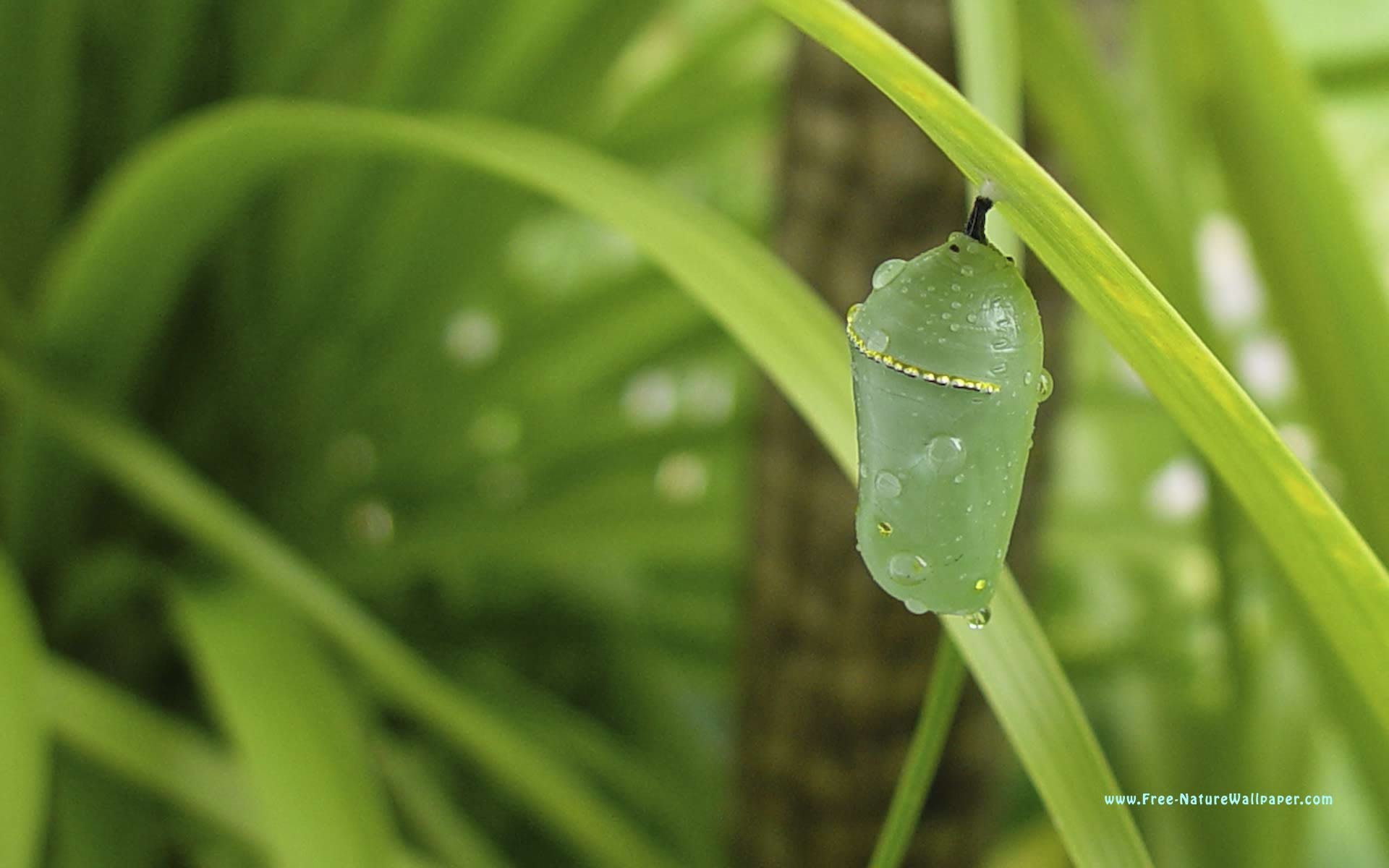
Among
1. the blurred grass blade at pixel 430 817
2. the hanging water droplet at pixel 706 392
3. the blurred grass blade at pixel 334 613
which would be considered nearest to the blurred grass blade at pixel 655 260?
the blurred grass blade at pixel 334 613

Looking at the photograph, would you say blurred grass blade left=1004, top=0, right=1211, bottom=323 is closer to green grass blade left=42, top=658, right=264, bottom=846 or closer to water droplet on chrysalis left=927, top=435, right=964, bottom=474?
water droplet on chrysalis left=927, top=435, right=964, bottom=474

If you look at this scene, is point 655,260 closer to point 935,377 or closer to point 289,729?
point 935,377

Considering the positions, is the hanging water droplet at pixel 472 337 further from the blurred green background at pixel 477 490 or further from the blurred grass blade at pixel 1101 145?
the blurred grass blade at pixel 1101 145

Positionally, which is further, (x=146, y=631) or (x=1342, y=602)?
(x=146, y=631)

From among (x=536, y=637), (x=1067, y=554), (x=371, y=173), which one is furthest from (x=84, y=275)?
(x=1067, y=554)

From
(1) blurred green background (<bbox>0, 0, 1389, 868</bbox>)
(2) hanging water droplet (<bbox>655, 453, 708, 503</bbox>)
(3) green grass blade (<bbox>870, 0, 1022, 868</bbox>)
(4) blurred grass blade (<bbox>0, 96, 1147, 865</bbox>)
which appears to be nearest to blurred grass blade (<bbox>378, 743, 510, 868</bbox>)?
(1) blurred green background (<bbox>0, 0, 1389, 868</bbox>)

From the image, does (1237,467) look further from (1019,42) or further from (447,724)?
(447,724)
